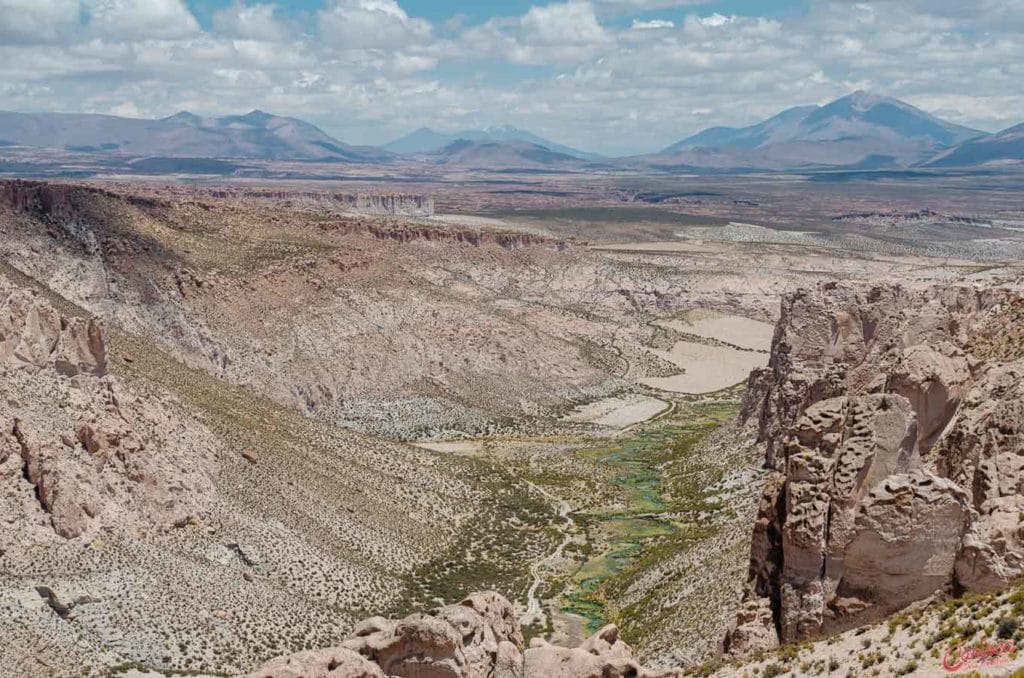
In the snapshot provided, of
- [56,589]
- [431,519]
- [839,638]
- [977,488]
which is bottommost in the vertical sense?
[431,519]

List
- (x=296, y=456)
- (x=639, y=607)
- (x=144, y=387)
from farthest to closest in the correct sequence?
(x=296, y=456)
(x=144, y=387)
(x=639, y=607)

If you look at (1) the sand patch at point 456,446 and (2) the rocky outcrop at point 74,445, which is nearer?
(2) the rocky outcrop at point 74,445

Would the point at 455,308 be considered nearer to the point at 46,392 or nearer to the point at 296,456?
the point at 296,456

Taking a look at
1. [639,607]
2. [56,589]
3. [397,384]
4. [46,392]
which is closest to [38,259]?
[397,384]

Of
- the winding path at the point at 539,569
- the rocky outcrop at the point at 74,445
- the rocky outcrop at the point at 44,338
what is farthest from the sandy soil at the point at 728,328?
the rocky outcrop at the point at 44,338

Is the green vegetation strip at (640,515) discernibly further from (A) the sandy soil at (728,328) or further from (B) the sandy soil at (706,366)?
(A) the sandy soil at (728,328)

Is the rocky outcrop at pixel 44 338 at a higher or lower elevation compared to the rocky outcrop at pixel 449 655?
higher
